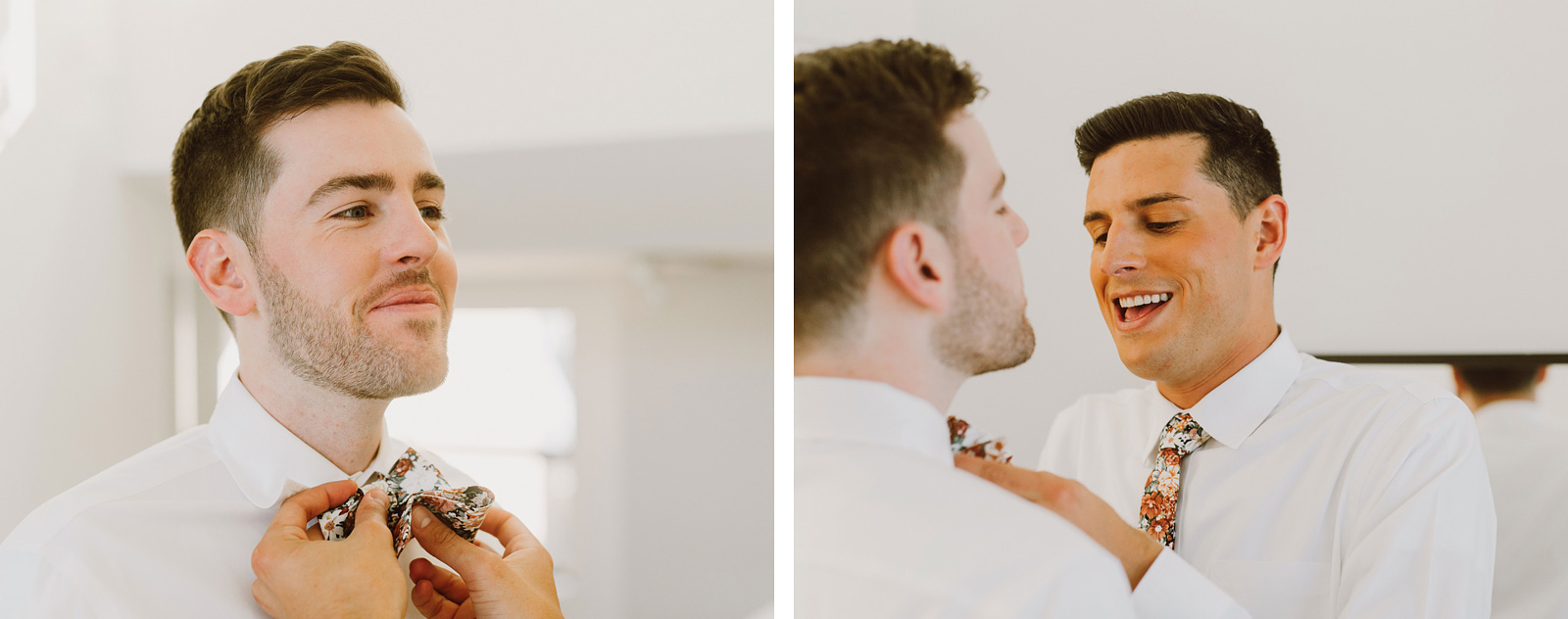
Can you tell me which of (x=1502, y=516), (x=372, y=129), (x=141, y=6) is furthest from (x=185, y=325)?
(x=1502, y=516)

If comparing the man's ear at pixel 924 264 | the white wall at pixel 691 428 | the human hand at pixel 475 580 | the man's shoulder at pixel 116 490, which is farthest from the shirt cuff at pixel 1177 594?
the man's shoulder at pixel 116 490

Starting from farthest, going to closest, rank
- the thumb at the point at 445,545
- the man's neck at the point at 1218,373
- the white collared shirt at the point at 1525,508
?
the thumb at the point at 445,545
the man's neck at the point at 1218,373
the white collared shirt at the point at 1525,508

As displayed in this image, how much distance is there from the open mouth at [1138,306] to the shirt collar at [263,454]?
1061 mm

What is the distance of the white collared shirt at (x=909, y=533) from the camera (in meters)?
1.40

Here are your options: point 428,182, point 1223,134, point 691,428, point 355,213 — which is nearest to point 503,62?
point 428,182

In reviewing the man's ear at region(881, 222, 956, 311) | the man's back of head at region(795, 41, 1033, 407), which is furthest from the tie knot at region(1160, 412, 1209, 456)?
the man's ear at region(881, 222, 956, 311)

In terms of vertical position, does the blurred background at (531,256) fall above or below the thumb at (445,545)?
above

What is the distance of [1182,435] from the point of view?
1.37 metres

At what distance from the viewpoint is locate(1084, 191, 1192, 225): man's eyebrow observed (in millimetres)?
1334

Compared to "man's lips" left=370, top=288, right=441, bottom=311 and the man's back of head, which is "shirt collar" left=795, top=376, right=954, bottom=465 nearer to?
the man's back of head

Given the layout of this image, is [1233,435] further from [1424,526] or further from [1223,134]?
[1223,134]

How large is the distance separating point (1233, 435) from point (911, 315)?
46 centimetres

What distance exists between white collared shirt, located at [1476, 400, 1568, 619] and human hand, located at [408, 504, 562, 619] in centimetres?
125

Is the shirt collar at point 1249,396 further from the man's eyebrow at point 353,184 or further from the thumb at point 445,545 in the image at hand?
the man's eyebrow at point 353,184
